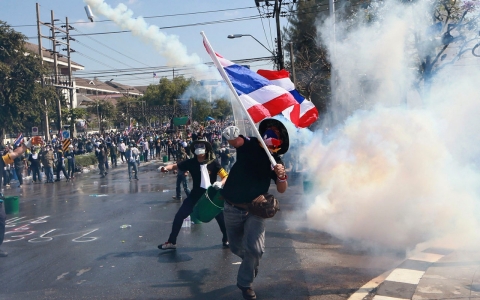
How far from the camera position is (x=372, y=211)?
7.09m

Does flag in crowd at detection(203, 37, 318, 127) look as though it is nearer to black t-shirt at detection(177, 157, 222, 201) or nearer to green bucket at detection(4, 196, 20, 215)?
black t-shirt at detection(177, 157, 222, 201)

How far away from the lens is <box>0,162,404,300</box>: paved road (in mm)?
5176

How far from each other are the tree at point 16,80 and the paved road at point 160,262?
21331 millimetres

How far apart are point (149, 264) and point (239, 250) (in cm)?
172

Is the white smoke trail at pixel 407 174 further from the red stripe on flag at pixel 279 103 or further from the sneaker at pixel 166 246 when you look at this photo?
the sneaker at pixel 166 246

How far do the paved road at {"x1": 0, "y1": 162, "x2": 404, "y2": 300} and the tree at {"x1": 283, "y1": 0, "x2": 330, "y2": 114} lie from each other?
1362cm

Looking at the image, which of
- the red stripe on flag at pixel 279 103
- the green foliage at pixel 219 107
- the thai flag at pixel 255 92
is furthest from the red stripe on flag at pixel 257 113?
the green foliage at pixel 219 107

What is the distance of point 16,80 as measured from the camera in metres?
29.2

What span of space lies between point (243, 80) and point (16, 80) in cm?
2730

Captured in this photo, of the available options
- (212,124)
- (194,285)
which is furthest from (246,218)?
(212,124)

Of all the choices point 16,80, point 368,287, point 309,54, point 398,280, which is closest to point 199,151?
point 368,287

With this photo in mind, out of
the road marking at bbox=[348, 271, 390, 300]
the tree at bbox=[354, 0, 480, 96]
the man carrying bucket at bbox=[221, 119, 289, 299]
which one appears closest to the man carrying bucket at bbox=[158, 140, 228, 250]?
the man carrying bucket at bbox=[221, 119, 289, 299]

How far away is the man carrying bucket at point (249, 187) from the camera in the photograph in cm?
471

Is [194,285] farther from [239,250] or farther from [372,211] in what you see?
[372,211]
